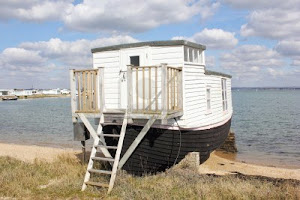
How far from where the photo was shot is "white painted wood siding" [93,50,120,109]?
10.2 meters

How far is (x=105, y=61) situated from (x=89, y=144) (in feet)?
43.4

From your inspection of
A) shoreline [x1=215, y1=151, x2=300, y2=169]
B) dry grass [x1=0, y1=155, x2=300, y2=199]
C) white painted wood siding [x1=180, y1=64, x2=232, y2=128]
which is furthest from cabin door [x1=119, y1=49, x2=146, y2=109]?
shoreline [x1=215, y1=151, x2=300, y2=169]

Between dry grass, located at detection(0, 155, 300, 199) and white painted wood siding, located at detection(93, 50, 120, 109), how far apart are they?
259 centimetres

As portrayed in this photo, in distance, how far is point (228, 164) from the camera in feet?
51.3

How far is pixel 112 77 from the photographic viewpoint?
1023 cm

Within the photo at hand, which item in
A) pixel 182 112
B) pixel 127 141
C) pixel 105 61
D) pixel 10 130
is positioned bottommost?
pixel 10 130

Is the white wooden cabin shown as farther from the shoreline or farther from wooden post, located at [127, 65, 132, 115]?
the shoreline

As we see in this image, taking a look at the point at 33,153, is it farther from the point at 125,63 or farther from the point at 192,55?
the point at 192,55

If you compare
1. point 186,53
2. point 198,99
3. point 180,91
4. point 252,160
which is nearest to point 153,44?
point 186,53

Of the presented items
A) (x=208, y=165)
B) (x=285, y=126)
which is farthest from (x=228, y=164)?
(x=285, y=126)

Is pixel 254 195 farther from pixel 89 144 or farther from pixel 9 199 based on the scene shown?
pixel 89 144

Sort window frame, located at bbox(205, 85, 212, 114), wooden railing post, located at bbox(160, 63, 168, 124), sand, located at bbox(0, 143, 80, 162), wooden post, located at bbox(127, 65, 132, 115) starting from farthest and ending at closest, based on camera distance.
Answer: sand, located at bbox(0, 143, 80, 162)
window frame, located at bbox(205, 85, 212, 114)
wooden post, located at bbox(127, 65, 132, 115)
wooden railing post, located at bbox(160, 63, 168, 124)

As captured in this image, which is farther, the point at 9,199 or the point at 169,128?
the point at 169,128

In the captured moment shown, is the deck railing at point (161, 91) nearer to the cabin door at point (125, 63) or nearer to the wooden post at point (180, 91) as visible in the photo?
the wooden post at point (180, 91)
